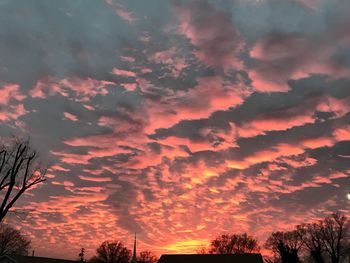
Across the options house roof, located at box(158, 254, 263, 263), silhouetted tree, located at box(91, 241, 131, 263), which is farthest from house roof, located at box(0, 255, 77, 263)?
silhouetted tree, located at box(91, 241, 131, 263)

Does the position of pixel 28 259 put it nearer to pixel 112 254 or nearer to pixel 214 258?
pixel 214 258

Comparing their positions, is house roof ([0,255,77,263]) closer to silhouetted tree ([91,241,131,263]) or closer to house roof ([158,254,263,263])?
house roof ([158,254,263,263])

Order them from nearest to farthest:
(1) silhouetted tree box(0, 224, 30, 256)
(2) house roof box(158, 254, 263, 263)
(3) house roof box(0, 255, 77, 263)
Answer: (3) house roof box(0, 255, 77, 263) → (2) house roof box(158, 254, 263, 263) → (1) silhouetted tree box(0, 224, 30, 256)

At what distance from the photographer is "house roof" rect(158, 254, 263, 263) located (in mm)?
57484

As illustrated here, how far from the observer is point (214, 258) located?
197ft

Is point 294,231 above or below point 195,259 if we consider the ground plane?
above

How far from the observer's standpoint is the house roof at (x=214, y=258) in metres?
57.5

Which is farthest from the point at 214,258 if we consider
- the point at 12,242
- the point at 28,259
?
the point at 12,242

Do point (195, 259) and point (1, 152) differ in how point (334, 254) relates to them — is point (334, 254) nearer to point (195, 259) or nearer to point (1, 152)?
point (195, 259)

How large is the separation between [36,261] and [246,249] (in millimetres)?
59849

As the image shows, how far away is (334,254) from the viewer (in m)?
80.4

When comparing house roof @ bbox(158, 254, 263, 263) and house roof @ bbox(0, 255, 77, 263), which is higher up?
house roof @ bbox(158, 254, 263, 263)

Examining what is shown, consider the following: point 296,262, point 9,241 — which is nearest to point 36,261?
point 296,262

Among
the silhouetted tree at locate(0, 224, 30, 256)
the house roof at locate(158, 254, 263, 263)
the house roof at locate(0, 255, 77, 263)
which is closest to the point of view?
the house roof at locate(0, 255, 77, 263)
